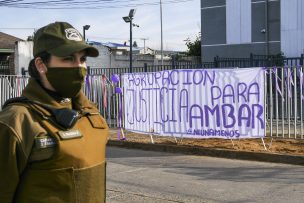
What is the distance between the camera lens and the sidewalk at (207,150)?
31.5 feet

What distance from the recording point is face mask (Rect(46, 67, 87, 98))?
92.8 inches

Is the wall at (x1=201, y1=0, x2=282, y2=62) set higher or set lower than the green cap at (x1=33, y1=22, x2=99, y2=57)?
higher

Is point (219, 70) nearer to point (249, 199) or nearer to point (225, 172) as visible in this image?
point (225, 172)

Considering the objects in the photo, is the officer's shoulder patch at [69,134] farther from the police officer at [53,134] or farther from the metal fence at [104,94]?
the metal fence at [104,94]

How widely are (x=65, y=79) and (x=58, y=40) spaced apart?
7.5 inches

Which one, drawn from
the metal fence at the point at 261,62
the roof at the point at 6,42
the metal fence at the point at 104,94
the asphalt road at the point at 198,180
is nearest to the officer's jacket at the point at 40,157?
the asphalt road at the point at 198,180

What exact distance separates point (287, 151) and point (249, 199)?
12.4 ft

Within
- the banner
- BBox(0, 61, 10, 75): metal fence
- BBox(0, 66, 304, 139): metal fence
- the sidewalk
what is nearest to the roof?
BBox(0, 61, 10, 75): metal fence

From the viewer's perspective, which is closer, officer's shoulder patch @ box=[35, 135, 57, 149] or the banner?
officer's shoulder patch @ box=[35, 135, 57, 149]

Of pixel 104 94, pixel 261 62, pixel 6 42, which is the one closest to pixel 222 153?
pixel 104 94

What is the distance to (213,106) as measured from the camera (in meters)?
10.9

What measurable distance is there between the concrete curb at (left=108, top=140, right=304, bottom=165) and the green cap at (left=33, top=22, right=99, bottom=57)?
305 inches

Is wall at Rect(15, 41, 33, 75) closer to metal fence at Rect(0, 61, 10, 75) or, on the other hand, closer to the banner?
metal fence at Rect(0, 61, 10, 75)

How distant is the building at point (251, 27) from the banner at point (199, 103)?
68.1ft
